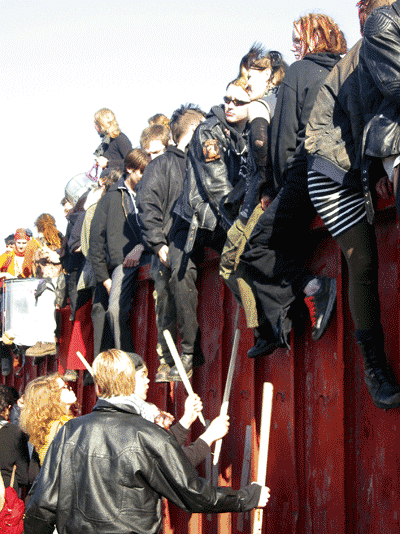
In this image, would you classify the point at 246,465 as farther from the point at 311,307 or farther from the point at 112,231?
the point at 112,231

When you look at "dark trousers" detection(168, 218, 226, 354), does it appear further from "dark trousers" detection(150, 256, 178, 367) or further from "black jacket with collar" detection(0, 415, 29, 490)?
"black jacket with collar" detection(0, 415, 29, 490)

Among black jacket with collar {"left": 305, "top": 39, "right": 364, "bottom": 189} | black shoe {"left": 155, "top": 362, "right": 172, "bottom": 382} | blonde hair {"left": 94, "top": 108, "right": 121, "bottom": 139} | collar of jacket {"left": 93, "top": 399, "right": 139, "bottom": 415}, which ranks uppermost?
blonde hair {"left": 94, "top": 108, "right": 121, "bottom": 139}

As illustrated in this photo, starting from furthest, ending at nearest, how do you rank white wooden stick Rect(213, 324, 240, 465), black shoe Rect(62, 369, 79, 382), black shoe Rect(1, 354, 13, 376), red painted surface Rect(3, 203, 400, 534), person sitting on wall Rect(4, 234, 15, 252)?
person sitting on wall Rect(4, 234, 15, 252)
black shoe Rect(1, 354, 13, 376)
black shoe Rect(62, 369, 79, 382)
white wooden stick Rect(213, 324, 240, 465)
red painted surface Rect(3, 203, 400, 534)

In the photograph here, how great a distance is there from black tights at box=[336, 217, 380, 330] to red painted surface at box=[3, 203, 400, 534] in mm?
111

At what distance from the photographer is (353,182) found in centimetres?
416

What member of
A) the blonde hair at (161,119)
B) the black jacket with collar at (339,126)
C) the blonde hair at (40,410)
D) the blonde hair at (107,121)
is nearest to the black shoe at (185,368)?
the blonde hair at (40,410)

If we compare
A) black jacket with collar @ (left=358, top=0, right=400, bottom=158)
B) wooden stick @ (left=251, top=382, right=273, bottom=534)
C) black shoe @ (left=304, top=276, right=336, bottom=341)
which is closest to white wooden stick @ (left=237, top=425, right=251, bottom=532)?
wooden stick @ (left=251, top=382, right=273, bottom=534)

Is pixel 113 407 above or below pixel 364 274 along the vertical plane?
below

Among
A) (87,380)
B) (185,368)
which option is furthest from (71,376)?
(185,368)

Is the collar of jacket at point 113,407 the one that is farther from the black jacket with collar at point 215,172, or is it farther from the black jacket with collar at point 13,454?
the black jacket with collar at point 13,454

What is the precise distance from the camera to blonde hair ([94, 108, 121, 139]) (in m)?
10.4

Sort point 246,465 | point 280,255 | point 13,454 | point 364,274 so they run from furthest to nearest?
point 13,454
point 246,465
point 280,255
point 364,274

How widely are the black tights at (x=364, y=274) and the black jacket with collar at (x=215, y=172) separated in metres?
1.81

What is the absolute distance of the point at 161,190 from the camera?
7211 millimetres
